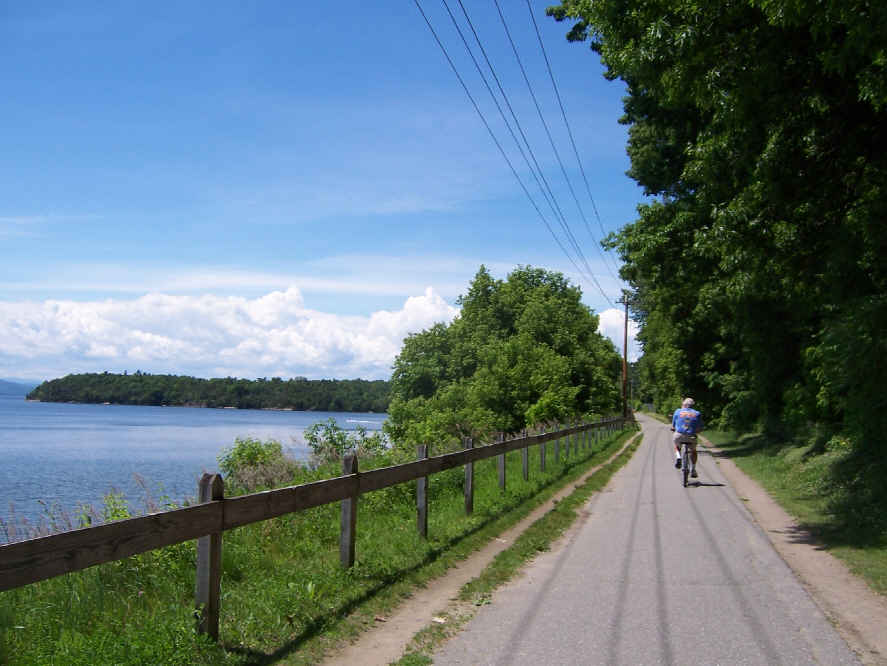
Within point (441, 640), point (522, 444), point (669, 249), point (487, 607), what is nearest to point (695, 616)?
point (487, 607)

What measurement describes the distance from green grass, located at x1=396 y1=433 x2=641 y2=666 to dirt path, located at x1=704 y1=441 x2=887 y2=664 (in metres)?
2.88

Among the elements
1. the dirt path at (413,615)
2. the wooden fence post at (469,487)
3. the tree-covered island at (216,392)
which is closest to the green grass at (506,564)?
the dirt path at (413,615)

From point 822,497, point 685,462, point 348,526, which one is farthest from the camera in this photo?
point 685,462

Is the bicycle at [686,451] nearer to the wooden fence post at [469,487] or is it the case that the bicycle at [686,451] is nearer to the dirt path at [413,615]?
the wooden fence post at [469,487]

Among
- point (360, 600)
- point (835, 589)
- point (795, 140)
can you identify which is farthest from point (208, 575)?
point (795, 140)

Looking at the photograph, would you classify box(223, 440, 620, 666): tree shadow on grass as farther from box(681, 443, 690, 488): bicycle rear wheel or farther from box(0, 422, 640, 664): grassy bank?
box(681, 443, 690, 488): bicycle rear wheel

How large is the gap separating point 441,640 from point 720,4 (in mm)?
8392

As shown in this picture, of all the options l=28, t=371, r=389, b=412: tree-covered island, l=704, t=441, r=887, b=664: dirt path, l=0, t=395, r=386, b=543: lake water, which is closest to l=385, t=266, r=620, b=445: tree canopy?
l=0, t=395, r=386, b=543: lake water

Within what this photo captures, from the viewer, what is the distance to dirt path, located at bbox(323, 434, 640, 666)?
5289 millimetres

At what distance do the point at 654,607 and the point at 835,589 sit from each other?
215 cm

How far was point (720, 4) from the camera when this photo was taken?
31.3 feet

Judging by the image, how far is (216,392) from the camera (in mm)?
180500

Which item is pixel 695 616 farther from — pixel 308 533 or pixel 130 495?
pixel 130 495

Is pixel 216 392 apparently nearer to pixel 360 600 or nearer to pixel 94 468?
pixel 94 468
